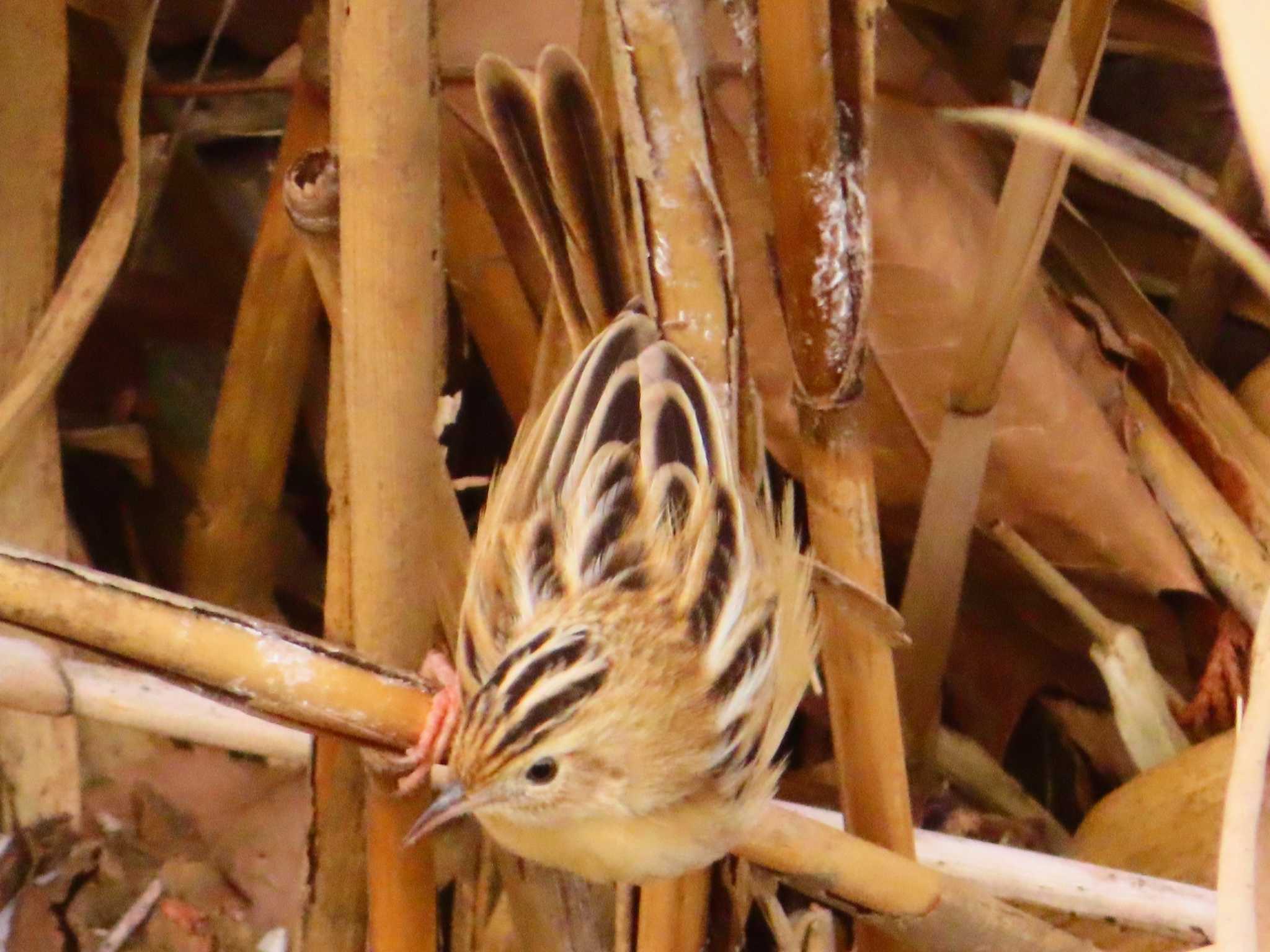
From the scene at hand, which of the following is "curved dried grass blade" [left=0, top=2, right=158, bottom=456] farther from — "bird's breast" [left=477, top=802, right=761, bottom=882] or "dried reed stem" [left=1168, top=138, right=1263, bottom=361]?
"dried reed stem" [left=1168, top=138, right=1263, bottom=361]

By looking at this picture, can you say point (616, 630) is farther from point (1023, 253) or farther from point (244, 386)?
point (244, 386)

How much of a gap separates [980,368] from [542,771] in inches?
13.2

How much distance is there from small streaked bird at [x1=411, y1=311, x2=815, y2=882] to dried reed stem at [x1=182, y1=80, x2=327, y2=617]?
10.0 inches

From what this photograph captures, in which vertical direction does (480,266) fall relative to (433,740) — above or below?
above

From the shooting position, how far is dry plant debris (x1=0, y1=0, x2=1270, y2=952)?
0.49m

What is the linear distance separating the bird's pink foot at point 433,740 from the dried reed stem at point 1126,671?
1.49ft

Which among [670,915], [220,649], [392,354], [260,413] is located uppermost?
[260,413]

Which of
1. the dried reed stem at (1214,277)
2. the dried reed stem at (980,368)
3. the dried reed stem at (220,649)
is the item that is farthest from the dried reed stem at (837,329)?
the dried reed stem at (1214,277)

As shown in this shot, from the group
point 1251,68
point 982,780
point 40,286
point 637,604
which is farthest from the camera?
point 982,780

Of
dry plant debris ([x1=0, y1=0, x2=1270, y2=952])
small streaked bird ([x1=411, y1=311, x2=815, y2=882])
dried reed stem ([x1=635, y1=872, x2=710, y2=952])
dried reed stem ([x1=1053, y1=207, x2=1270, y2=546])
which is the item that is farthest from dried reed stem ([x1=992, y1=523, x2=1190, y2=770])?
dried reed stem ([x1=635, y1=872, x2=710, y2=952])

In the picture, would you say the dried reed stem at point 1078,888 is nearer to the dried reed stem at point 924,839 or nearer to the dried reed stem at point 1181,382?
the dried reed stem at point 924,839

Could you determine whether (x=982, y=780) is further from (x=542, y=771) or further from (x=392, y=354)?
(x=392, y=354)

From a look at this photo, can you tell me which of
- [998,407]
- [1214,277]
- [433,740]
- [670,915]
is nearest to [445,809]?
[433,740]

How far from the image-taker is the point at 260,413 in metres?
0.85
